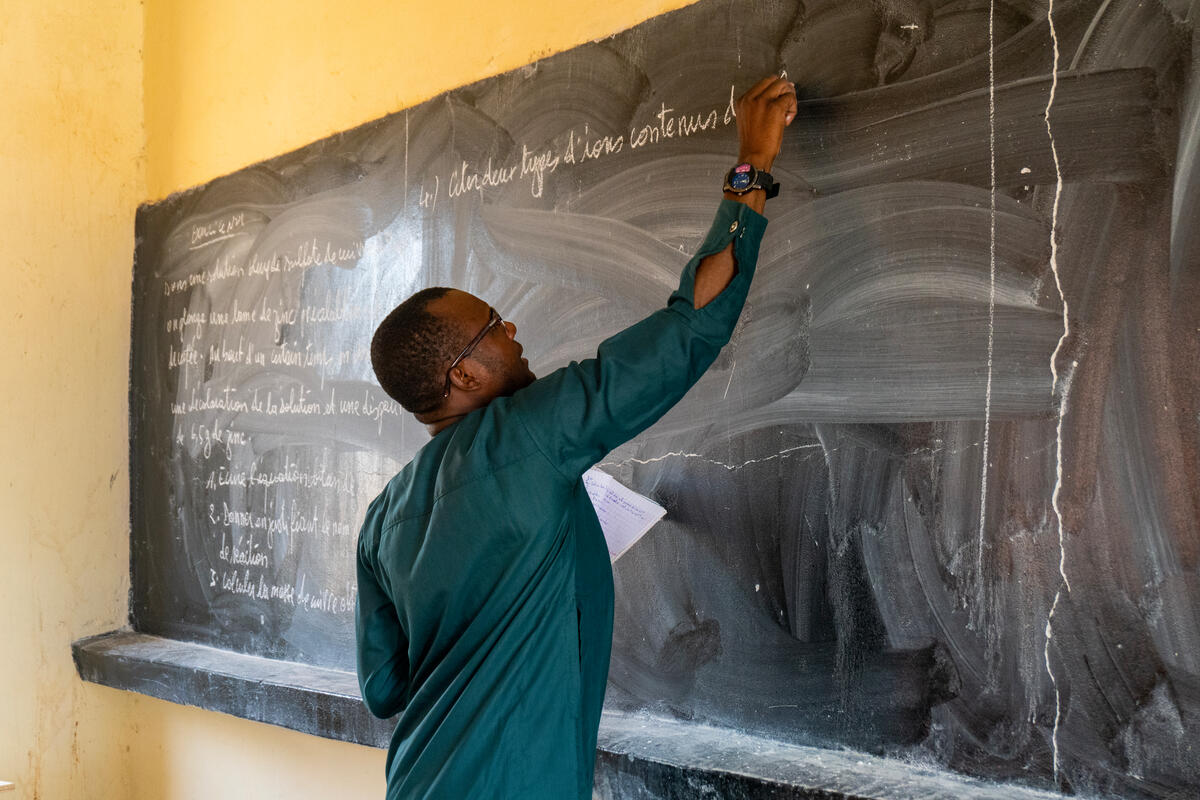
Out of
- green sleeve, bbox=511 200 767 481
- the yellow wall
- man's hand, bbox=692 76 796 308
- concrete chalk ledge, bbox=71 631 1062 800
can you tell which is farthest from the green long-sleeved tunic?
the yellow wall

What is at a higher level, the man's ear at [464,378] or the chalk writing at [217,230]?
the chalk writing at [217,230]

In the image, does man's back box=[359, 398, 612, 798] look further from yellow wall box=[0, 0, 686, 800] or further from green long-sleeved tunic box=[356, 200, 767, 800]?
yellow wall box=[0, 0, 686, 800]

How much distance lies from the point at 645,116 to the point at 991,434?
0.98m

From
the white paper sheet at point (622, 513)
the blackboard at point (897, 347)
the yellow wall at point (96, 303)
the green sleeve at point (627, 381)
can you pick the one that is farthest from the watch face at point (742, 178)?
the yellow wall at point (96, 303)

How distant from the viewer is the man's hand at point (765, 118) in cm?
162

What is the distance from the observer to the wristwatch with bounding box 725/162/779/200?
59.5 inches

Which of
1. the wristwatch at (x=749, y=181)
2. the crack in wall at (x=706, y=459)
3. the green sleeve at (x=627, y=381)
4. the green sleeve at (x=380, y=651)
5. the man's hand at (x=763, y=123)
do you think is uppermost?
the man's hand at (x=763, y=123)

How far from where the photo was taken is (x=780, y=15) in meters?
1.84

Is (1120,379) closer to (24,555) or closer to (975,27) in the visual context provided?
(975,27)

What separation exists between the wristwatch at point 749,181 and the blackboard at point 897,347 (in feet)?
0.96

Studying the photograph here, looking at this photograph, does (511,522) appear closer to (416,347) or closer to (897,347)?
(416,347)

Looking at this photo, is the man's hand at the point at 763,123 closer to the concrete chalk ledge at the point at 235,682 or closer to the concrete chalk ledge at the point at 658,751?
the concrete chalk ledge at the point at 658,751

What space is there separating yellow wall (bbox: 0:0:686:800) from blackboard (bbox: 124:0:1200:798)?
2.84ft

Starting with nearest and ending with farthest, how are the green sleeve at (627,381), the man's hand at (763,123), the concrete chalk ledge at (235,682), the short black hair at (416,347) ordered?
the green sleeve at (627,381) < the short black hair at (416,347) < the man's hand at (763,123) < the concrete chalk ledge at (235,682)
